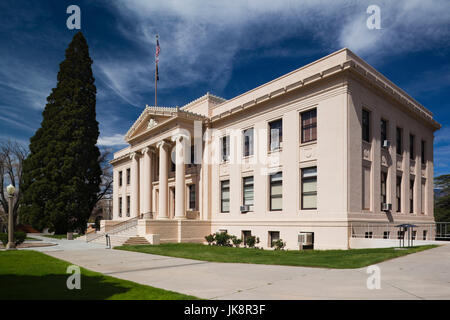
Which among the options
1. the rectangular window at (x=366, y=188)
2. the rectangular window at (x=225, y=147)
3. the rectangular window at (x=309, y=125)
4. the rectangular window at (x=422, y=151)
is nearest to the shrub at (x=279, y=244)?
the rectangular window at (x=366, y=188)

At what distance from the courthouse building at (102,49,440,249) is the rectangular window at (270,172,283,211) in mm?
70

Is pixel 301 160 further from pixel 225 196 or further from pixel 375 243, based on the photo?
pixel 225 196

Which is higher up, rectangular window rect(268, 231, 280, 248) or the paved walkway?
the paved walkway

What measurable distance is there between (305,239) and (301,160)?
4.81 meters

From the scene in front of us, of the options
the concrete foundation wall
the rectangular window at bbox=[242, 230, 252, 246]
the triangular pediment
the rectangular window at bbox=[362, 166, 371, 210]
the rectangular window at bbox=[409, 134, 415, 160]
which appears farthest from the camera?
the triangular pediment

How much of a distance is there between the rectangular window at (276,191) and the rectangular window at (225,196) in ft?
15.6

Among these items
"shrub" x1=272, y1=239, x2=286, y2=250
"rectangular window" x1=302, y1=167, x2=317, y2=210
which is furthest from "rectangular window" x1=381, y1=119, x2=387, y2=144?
"shrub" x1=272, y1=239, x2=286, y2=250

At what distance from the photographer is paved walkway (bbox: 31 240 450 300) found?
750cm

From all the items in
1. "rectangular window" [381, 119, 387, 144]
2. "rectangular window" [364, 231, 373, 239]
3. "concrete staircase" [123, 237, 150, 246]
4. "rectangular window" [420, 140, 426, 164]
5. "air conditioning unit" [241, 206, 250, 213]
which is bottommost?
"concrete staircase" [123, 237, 150, 246]

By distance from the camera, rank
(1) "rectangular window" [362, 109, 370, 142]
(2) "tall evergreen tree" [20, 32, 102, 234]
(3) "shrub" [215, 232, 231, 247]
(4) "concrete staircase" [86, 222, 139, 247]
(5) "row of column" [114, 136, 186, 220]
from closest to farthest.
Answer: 1. (1) "rectangular window" [362, 109, 370, 142]
2. (3) "shrub" [215, 232, 231, 247]
3. (4) "concrete staircase" [86, 222, 139, 247]
4. (5) "row of column" [114, 136, 186, 220]
5. (2) "tall evergreen tree" [20, 32, 102, 234]

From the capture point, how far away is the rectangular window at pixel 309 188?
2086cm

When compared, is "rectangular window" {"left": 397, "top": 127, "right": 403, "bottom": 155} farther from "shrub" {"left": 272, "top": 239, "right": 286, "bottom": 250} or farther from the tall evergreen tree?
the tall evergreen tree

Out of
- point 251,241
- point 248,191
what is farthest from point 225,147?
point 251,241
